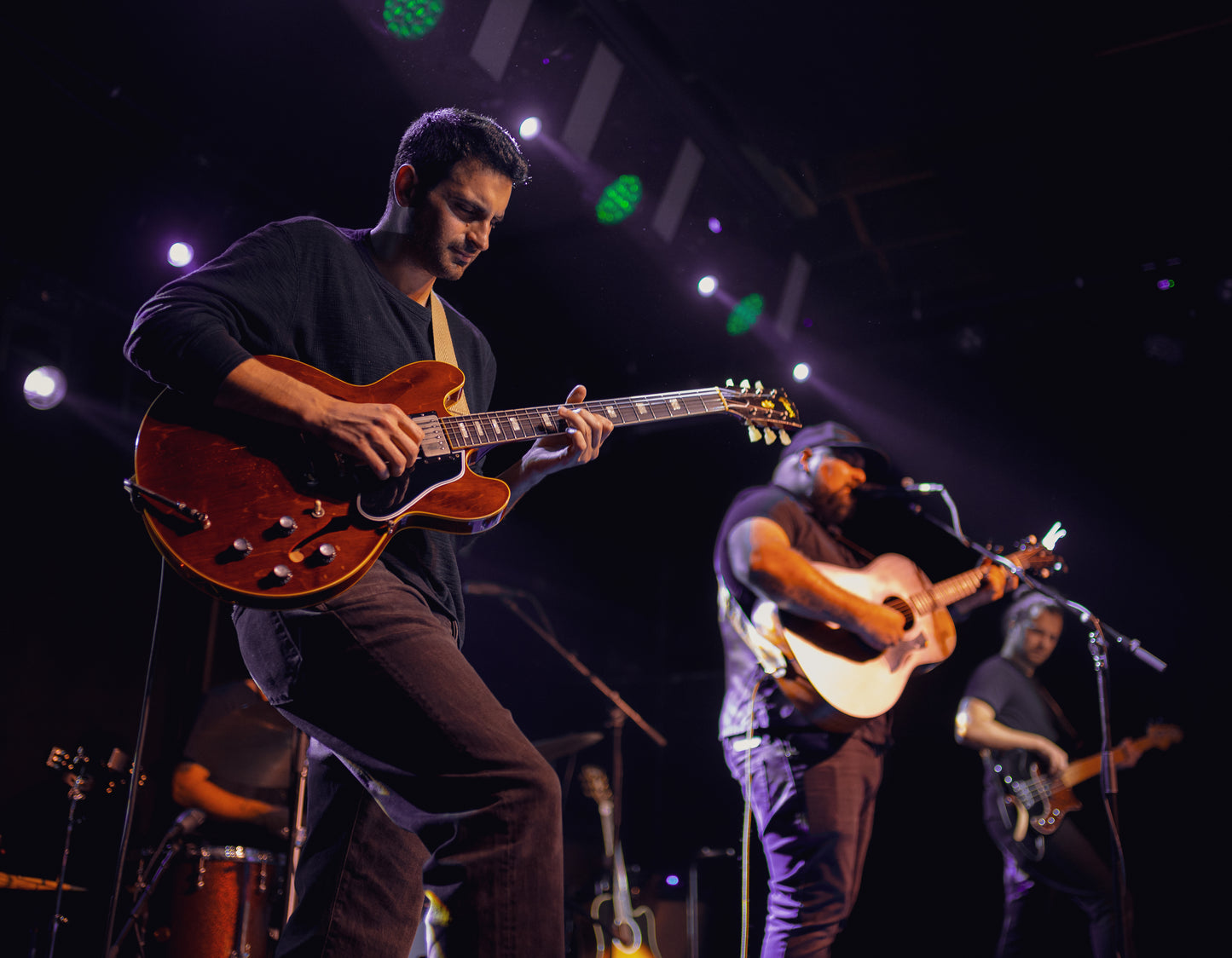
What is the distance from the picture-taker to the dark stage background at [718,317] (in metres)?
4.68

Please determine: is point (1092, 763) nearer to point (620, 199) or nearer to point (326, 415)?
point (620, 199)

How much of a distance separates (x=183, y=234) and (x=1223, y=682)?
8.18 metres

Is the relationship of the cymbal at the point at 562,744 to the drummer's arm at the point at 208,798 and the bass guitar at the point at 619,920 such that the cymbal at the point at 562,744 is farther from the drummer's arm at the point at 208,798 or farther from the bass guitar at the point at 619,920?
the drummer's arm at the point at 208,798

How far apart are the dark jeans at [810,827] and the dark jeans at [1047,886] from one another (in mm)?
2550

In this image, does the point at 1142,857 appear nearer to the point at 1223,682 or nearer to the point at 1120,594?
the point at 1223,682

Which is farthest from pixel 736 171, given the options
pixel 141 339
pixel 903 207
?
pixel 141 339

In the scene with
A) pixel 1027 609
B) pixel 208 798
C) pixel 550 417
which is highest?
pixel 1027 609

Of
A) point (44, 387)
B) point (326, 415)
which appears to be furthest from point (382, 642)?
point (44, 387)

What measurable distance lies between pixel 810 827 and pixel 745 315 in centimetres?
403

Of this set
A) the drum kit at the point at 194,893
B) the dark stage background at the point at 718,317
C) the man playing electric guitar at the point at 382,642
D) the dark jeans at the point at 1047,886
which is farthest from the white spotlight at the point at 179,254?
the dark jeans at the point at 1047,886

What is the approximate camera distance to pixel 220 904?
4.45 m

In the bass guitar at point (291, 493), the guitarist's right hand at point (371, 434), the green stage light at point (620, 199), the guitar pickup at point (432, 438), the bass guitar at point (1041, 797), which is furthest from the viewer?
the bass guitar at point (1041, 797)

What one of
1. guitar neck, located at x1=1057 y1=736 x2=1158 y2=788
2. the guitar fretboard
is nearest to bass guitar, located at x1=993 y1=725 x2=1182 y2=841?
guitar neck, located at x1=1057 y1=736 x2=1158 y2=788

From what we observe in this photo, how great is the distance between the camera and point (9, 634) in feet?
17.9
